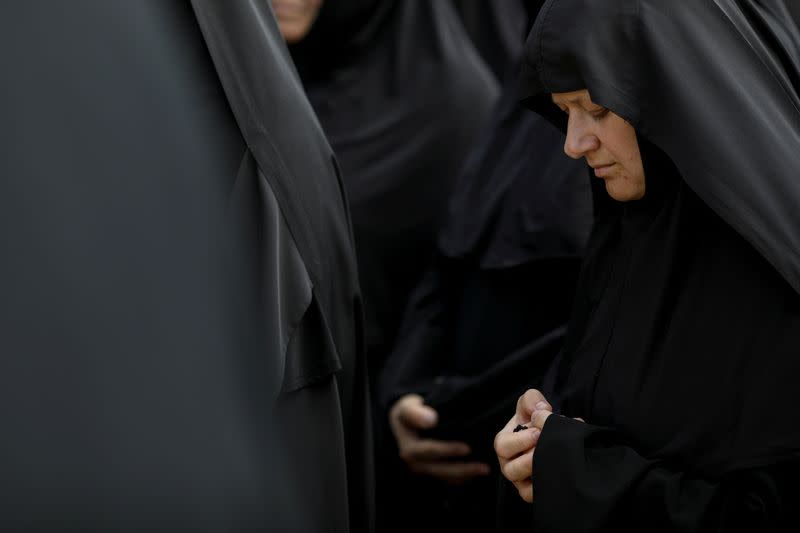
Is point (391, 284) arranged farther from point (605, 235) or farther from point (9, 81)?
point (9, 81)

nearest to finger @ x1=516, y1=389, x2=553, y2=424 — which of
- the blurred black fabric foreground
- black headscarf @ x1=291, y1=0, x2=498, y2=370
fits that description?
the blurred black fabric foreground

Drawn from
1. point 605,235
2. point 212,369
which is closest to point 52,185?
point 212,369

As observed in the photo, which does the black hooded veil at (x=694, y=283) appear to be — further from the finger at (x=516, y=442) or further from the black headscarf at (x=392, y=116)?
the black headscarf at (x=392, y=116)

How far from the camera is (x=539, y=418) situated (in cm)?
157

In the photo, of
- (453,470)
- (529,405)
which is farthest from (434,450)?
(529,405)

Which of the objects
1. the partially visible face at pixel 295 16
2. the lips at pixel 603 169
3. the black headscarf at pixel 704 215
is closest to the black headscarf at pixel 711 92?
the black headscarf at pixel 704 215

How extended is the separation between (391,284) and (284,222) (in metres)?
1.05

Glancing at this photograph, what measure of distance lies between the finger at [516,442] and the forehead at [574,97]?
48 centimetres

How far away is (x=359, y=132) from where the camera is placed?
281 cm

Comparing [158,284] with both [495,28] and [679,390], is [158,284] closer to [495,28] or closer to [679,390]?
[679,390]

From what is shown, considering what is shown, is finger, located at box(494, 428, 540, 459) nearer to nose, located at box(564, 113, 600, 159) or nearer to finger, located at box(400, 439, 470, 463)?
nose, located at box(564, 113, 600, 159)

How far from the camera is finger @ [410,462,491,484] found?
2.26 meters

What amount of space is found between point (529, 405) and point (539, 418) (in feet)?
0.24

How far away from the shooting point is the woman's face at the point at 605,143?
1486 millimetres
